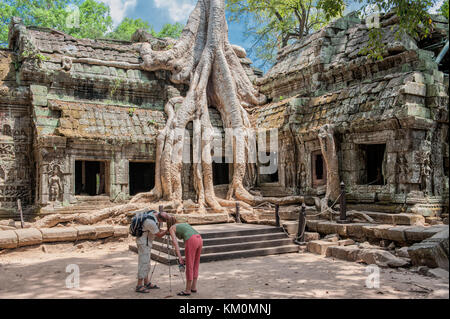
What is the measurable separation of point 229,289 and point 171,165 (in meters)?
6.83

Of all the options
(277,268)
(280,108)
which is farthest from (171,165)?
(277,268)

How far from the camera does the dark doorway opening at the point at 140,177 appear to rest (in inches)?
603

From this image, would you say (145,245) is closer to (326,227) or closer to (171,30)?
(326,227)

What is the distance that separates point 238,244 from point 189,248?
3382 millimetres

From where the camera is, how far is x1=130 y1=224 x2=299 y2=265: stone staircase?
8.02 metres

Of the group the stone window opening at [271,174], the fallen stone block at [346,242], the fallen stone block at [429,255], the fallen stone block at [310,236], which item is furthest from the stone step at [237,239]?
the stone window opening at [271,174]

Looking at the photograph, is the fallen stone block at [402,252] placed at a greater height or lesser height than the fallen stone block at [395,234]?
lesser

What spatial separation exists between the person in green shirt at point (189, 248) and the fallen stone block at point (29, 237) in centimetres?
452

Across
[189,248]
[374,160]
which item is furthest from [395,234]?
[189,248]

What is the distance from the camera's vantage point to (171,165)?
39.8ft

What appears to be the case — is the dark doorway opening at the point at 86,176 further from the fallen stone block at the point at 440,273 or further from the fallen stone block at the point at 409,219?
the fallen stone block at the point at 440,273

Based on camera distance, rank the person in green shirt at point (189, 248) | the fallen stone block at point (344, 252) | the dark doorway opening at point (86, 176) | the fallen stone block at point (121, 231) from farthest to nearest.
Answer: the dark doorway opening at point (86, 176) → the fallen stone block at point (121, 231) → the fallen stone block at point (344, 252) → the person in green shirt at point (189, 248)

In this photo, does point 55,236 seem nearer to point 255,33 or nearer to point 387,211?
point 387,211

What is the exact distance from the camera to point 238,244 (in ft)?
27.8
